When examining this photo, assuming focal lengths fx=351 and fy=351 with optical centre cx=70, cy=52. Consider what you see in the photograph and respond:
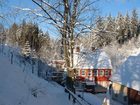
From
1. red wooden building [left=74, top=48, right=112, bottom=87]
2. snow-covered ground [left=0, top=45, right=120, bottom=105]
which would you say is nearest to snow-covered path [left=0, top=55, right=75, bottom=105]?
snow-covered ground [left=0, top=45, right=120, bottom=105]

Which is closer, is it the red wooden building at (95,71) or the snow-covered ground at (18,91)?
the snow-covered ground at (18,91)

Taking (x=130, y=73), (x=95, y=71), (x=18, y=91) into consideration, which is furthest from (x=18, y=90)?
(x=95, y=71)

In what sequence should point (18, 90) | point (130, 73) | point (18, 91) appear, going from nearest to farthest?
point (18, 91), point (18, 90), point (130, 73)

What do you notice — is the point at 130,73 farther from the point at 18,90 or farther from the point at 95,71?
the point at 95,71

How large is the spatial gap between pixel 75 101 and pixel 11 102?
5591 millimetres

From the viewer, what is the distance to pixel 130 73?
29.6 m

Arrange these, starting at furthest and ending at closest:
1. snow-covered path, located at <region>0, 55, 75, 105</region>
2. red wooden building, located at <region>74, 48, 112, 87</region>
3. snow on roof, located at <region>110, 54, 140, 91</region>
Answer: red wooden building, located at <region>74, 48, 112, 87</region>
snow on roof, located at <region>110, 54, 140, 91</region>
snow-covered path, located at <region>0, 55, 75, 105</region>

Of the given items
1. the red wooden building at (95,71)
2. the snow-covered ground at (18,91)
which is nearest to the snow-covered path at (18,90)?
the snow-covered ground at (18,91)

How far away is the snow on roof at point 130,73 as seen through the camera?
2621 cm

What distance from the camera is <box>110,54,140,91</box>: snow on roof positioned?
2621 cm

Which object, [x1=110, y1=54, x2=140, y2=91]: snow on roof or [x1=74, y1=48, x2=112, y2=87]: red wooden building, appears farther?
[x1=74, y1=48, x2=112, y2=87]: red wooden building

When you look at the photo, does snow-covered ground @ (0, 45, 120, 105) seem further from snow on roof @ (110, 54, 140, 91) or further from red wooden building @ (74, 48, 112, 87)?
red wooden building @ (74, 48, 112, 87)

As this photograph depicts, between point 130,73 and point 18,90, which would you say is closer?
point 18,90

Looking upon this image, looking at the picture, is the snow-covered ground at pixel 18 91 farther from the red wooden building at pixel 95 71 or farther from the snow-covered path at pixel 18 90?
the red wooden building at pixel 95 71
